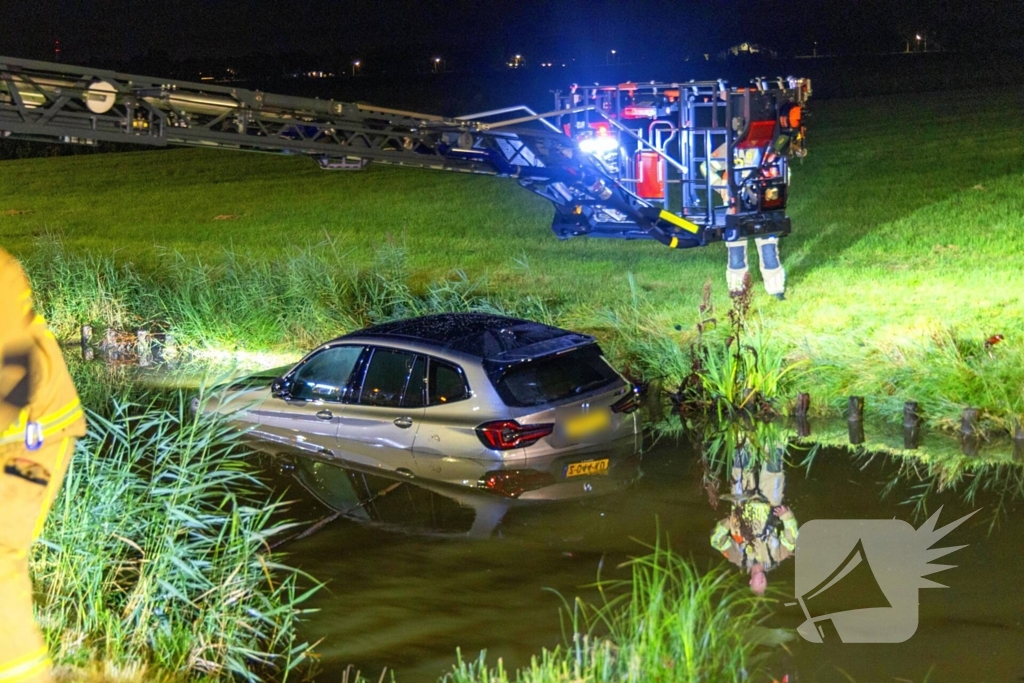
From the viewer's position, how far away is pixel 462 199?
95.3 feet

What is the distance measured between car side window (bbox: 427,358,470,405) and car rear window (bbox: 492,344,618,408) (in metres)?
0.30

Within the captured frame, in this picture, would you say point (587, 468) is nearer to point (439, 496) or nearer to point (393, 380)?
point (439, 496)

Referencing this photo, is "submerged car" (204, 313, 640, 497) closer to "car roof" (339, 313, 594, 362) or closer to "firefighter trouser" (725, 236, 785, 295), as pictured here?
"car roof" (339, 313, 594, 362)

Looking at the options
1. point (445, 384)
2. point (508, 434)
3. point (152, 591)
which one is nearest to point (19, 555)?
point (152, 591)

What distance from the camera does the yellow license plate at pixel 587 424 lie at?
30.3ft

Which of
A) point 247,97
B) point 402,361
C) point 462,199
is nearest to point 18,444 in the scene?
point 402,361

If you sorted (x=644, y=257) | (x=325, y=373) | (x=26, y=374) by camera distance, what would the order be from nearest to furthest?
(x=26, y=374) → (x=325, y=373) → (x=644, y=257)

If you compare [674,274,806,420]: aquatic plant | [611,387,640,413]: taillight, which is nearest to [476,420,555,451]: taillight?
[611,387,640,413]: taillight

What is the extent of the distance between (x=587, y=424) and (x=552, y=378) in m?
0.45

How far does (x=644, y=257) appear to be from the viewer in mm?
19688

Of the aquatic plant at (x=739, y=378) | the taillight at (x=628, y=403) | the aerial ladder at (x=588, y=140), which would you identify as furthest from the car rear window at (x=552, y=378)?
the aerial ladder at (x=588, y=140)

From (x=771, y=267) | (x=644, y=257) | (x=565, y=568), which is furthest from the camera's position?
(x=644, y=257)

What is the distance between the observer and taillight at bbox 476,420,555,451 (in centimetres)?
908

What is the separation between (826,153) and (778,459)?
23143 mm
